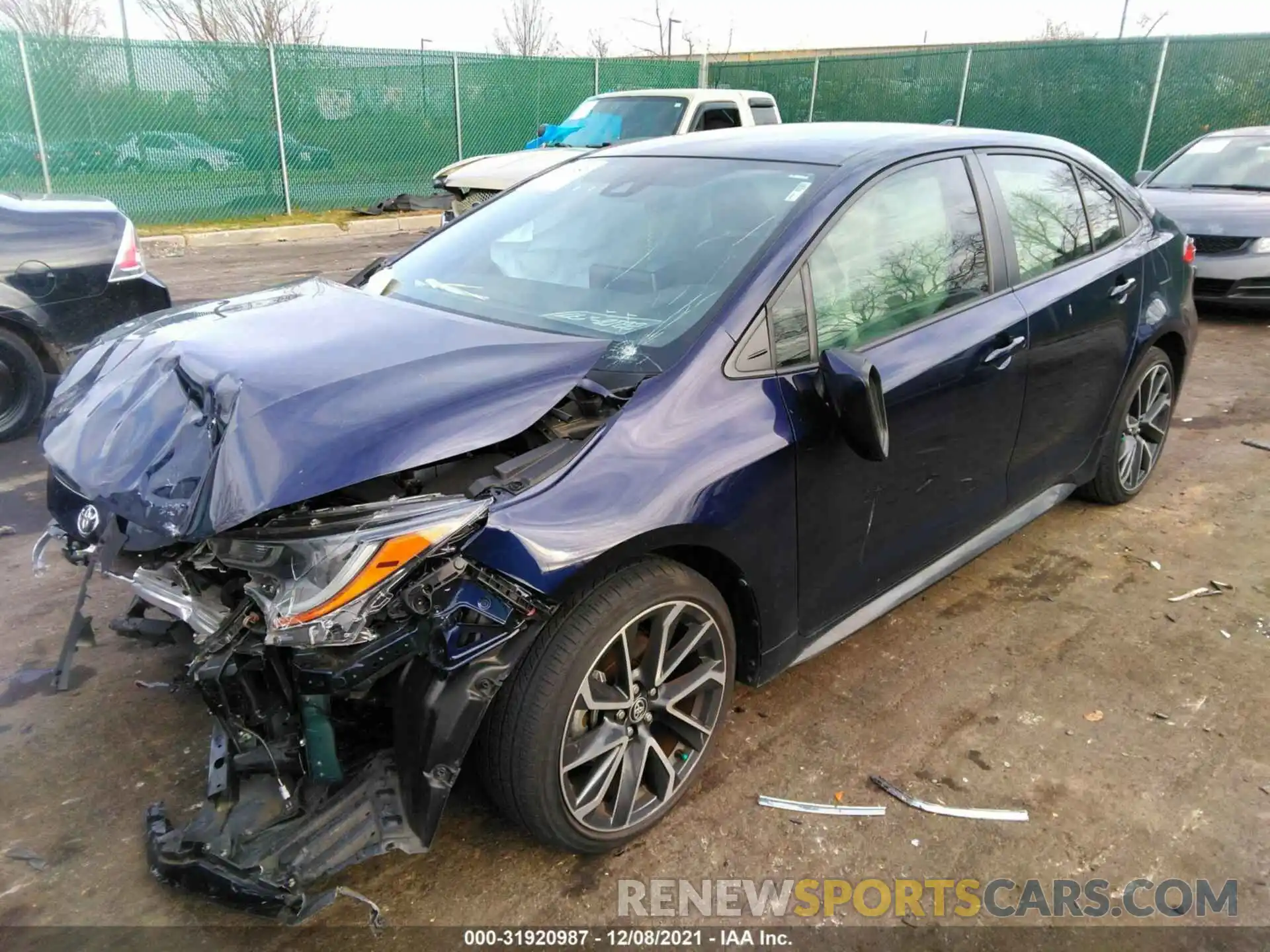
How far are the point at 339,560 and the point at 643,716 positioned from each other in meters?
0.94

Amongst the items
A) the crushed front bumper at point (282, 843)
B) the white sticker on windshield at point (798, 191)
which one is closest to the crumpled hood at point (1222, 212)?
the white sticker on windshield at point (798, 191)

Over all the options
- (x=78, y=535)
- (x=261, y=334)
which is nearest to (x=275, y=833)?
(x=78, y=535)

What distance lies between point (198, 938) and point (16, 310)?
4.46 m

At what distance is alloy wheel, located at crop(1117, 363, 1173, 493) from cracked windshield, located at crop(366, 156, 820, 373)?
2371 millimetres

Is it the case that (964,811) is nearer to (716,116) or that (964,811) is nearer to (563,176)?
(563,176)

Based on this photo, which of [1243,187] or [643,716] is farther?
[1243,187]

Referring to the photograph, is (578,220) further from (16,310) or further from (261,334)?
(16,310)

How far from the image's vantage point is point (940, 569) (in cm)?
337

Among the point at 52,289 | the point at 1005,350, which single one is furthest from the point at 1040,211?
the point at 52,289

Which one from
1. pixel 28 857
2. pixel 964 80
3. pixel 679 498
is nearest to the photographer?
pixel 679 498

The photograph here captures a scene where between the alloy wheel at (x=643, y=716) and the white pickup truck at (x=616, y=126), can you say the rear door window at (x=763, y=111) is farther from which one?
the alloy wheel at (x=643, y=716)

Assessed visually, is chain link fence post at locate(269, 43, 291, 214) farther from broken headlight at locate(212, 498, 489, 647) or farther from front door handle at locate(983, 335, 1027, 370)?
broken headlight at locate(212, 498, 489, 647)

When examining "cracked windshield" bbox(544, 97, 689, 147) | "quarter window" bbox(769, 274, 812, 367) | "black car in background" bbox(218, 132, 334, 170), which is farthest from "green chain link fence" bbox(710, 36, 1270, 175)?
"quarter window" bbox(769, 274, 812, 367)

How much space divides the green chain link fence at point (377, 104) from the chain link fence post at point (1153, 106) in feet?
0.11
